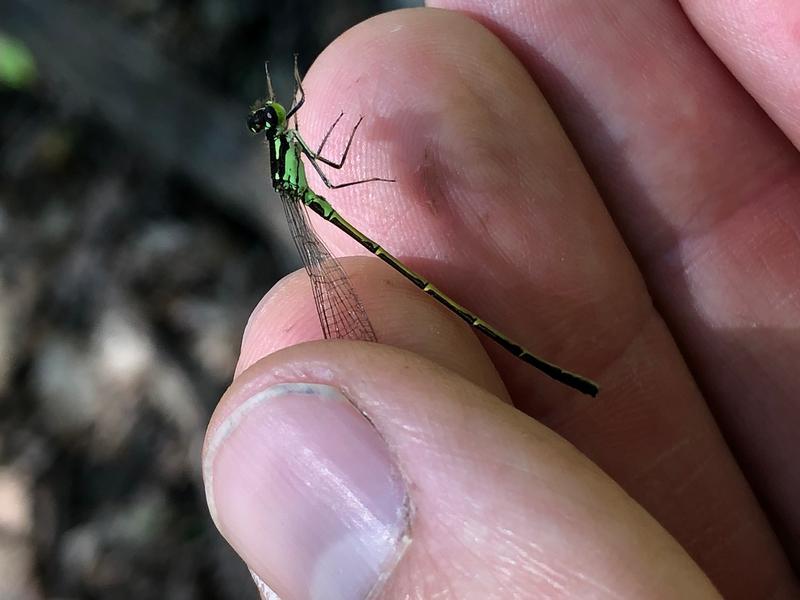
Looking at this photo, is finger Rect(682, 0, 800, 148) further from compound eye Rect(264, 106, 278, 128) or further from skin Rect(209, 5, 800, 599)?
compound eye Rect(264, 106, 278, 128)

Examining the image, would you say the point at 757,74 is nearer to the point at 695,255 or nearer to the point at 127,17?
the point at 695,255

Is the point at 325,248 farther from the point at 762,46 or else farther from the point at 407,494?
the point at 762,46

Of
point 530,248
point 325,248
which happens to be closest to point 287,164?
point 325,248

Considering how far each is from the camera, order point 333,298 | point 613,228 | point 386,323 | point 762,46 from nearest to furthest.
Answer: point 386,323, point 333,298, point 762,46, point 613,228

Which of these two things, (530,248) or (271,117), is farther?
(271,117)

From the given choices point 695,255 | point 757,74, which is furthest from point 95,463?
point 757,74

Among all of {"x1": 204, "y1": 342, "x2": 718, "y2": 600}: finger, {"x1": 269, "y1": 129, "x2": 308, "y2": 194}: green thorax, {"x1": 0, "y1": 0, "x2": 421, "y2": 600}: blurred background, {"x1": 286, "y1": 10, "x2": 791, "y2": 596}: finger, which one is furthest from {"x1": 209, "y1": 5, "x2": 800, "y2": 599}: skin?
{"x1": 0, "y1": 0, "x2": 421, "y2": 600}: blurred background
